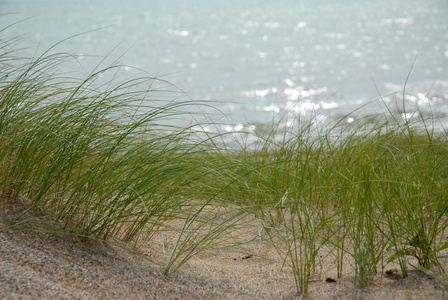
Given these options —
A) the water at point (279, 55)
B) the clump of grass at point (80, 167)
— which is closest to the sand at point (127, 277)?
the clump of grass at point (80, 167)

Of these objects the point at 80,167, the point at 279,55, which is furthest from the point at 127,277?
the point at 279,55

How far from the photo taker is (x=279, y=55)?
17812mm

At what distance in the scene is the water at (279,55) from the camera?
11.0 metres

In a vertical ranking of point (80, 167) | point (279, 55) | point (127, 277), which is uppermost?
point (279, 55)

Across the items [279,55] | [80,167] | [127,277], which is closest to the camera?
[127,277]

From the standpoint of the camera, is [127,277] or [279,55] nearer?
[127,277]

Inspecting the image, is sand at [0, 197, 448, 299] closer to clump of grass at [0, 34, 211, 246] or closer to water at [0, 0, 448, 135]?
clump of grass at [0, 34, 211, 246]

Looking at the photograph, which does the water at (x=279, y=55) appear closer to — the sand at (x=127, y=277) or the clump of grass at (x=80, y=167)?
the clump of grass at (x=80, y=167)

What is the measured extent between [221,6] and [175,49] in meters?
25.3

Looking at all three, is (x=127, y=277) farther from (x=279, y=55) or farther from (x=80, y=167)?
(x=279, y=55)

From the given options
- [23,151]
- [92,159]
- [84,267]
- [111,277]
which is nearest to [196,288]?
[111,277]

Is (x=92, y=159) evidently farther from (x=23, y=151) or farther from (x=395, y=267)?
(x=395, y=267)

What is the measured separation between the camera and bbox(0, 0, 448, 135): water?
36.0ft

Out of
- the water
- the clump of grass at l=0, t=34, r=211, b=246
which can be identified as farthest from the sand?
the water
